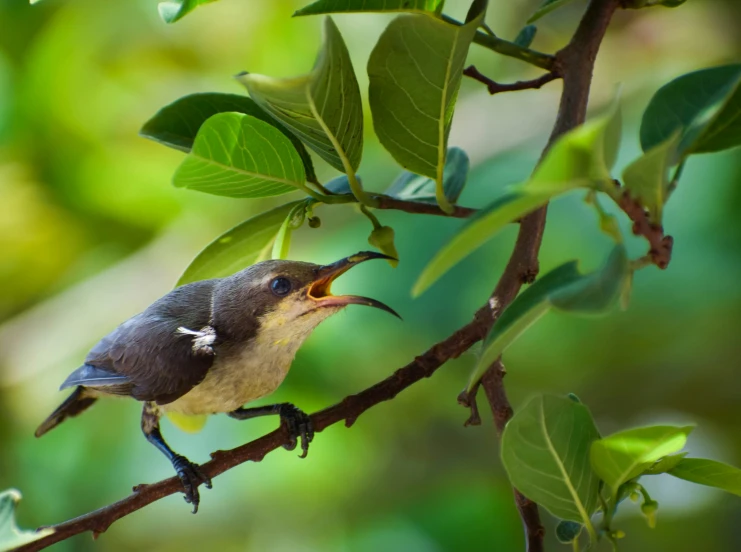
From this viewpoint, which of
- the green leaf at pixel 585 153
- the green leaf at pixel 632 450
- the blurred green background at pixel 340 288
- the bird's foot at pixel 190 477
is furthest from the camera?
the blurred green background at pixel 340 288

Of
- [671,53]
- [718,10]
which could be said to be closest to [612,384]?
[671,53]

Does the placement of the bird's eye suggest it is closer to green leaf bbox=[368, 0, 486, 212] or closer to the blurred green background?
green leaf bbox=[368, 0, 486, 212]

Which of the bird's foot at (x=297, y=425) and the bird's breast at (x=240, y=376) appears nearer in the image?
the bird's foot at (x=297, y=425)

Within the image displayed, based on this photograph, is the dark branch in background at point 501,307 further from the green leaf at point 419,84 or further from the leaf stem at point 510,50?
the green leaf at point 419,84

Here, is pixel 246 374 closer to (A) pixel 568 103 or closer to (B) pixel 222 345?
(B) pixel 222 345

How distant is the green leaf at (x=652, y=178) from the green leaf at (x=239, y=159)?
0.57 metres

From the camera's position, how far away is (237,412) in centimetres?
227

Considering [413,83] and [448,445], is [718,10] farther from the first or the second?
[413,83]

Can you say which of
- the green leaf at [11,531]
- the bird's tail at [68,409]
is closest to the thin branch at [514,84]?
the green leaf at [11,531]

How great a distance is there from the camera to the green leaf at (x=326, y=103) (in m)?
1.06

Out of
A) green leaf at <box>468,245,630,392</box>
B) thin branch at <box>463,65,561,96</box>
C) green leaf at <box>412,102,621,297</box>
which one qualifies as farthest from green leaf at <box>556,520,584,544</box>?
thin branch at <box>463,65,561,96</box>

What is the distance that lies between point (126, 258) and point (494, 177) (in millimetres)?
1715

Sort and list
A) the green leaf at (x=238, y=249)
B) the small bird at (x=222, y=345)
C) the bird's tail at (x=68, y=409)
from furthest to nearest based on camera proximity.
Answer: the bird's tail at (x=68, y=409) → the small bird at (x=222, y=345) → the green leaf at (x=238, y=249)

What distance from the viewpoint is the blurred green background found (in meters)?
3.48
